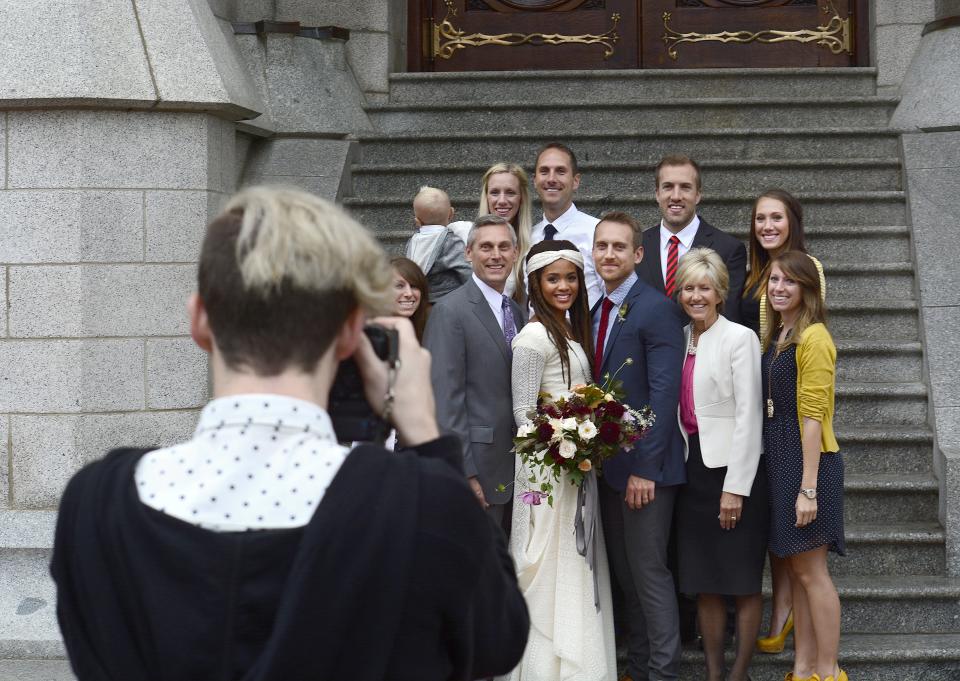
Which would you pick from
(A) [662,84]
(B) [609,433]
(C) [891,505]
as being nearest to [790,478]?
(B) [609,433]

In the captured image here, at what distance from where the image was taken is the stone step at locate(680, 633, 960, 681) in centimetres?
556

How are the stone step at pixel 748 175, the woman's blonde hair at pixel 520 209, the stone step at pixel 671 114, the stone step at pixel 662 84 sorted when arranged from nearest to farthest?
the woman's blonde hair at pixel 520 209
the stone step at pixel 748 175
the stone step at pixel 671 114
the stone step at pixel 662 84

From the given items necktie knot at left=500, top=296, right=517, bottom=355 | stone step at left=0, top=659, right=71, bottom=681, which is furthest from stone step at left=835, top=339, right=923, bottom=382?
stone step at left=0, top=659, right=71, bottom=681

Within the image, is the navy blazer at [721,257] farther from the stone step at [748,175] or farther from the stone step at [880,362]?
the stone step at [748,175]

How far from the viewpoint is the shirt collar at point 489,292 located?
5.44 metres

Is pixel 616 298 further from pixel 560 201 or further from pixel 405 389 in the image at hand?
pixel 405 389

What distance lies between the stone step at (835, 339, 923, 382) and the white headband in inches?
96.0

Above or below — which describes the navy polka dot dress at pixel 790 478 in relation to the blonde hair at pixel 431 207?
below

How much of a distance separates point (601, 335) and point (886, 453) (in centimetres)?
211

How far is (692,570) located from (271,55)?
16.2 feet

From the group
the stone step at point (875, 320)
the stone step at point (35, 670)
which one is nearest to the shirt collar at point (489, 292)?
the stone step at point (35, 670)

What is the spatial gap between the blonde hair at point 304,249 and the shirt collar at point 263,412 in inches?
5.4

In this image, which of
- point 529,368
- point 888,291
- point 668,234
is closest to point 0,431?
point 529,368

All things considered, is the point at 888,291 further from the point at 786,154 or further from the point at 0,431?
the point at 0,431
